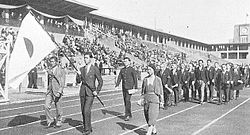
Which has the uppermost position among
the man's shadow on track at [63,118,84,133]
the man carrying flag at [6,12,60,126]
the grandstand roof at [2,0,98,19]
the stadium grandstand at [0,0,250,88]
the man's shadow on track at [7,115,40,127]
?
the grandstand roof at [2,0,98,19]

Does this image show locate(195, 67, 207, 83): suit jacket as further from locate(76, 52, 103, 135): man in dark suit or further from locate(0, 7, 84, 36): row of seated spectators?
locate(0, 7, 84, 36): row of seated spectators

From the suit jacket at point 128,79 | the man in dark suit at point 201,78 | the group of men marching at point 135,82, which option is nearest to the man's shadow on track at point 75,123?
the group of men marching at point 135,82

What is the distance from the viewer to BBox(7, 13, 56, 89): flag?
916 centimetres

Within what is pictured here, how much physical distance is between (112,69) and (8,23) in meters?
9.42

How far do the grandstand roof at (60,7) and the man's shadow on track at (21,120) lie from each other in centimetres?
1973

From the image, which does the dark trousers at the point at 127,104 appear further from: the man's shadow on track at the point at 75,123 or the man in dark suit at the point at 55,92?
the man in dark suit at the point at 55,92

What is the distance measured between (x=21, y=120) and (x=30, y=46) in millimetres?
2760

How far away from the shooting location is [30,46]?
9.26 m

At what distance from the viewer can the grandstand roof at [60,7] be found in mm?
31403

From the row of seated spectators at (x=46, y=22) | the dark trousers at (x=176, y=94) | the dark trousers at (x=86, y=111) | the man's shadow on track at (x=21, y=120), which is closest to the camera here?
the dark trousers at (x=86, y=111)

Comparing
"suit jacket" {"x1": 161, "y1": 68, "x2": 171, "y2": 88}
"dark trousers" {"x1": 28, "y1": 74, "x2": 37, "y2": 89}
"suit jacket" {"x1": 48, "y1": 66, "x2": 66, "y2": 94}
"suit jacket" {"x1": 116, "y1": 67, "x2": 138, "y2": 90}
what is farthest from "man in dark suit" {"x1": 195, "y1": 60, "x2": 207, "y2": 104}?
"dark trousers" {"x1": 28, "y1": 74, "x2": 37, "y2": 89}

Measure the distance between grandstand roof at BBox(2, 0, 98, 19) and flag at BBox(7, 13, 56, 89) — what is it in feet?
68.8

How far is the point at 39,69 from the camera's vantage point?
79.8 feet

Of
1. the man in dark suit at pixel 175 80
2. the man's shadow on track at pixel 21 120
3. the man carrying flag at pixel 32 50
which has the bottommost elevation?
the man's shadow on track at pixel 21 120
